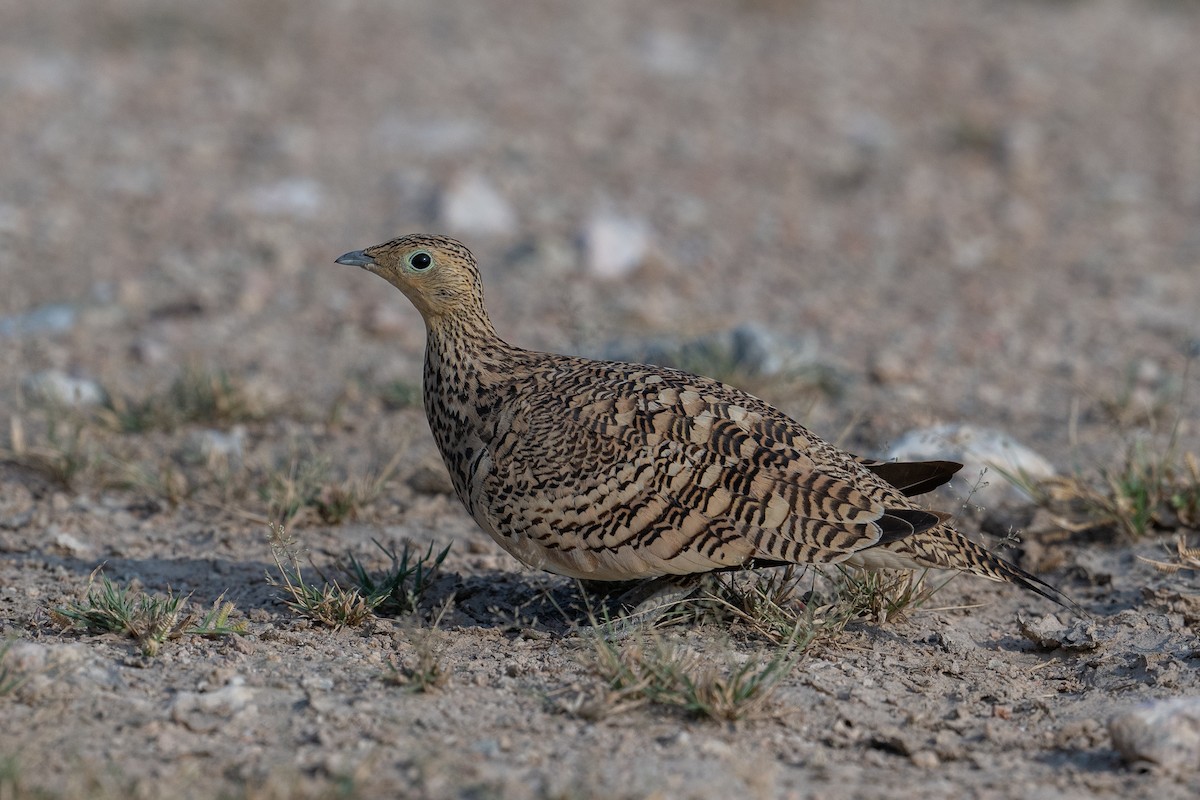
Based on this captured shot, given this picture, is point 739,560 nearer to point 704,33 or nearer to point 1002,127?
point 1002,127

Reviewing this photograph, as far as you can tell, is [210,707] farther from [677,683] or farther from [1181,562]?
[1181,562]

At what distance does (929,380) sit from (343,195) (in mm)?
4181

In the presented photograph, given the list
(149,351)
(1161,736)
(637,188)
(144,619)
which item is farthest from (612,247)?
(1161,736)

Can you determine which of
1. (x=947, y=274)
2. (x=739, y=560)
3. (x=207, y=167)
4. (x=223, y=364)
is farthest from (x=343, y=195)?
(x=739, y=560)

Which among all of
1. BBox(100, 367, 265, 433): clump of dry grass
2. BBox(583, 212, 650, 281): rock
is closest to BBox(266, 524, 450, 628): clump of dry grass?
BBox(100, 367, 265, 433): clump of dry grass

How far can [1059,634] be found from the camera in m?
4.61

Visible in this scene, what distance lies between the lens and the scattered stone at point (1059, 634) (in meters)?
4.54

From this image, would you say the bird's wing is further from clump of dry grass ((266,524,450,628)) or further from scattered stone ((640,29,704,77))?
scattered stone ((640,29,704,77))

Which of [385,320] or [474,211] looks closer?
[385,320]

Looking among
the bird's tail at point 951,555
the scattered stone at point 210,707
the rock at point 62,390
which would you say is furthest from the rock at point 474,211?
the scattered stone at point 210,707

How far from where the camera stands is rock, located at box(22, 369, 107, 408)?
21.1ft

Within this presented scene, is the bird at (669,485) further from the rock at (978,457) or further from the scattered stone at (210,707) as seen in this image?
the rock at (978,457)

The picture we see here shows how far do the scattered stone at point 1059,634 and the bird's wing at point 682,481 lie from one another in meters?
0.73

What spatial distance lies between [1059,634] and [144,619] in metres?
2.90
